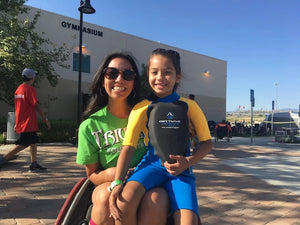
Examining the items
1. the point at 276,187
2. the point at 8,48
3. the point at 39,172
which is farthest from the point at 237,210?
the point at 8,48

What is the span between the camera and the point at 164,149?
152 cm

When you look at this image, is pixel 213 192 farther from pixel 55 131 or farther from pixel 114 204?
pixel 55 131

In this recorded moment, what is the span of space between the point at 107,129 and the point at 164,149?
0.45m

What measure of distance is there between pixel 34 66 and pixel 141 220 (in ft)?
32.3

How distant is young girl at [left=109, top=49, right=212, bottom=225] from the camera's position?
136 cm

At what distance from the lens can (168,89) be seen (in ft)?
5.51

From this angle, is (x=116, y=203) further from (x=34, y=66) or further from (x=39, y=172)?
(x=34, y=66)

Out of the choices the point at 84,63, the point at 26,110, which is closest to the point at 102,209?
the point at 26,110

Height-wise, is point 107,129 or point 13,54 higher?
point 13,54

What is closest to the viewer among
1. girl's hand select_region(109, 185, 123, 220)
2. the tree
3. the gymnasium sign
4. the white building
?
girl's hand select_region(109, 185, 123, 220)

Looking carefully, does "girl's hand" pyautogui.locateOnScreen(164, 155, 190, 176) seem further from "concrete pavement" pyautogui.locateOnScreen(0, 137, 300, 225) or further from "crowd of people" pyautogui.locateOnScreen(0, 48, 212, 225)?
"concrete pavement" pyautogui.locateOnScreen(0, 137, 300, 225)

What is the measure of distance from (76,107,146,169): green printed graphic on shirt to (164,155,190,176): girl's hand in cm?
36

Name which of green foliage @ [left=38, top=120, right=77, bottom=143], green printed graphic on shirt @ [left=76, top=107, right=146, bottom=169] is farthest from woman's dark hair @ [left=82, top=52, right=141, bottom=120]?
green foliage @ [left=38, top=120, right=77, bottom=143]

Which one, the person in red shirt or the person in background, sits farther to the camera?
the person in red shirt
